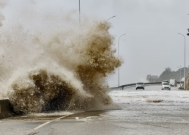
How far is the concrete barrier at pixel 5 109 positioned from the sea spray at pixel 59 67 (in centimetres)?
Answer: 29

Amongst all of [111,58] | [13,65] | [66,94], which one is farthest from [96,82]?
[13,65]

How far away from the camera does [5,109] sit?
1388 cm

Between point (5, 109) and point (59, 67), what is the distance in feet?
12.2

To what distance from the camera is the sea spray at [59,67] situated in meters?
15.1

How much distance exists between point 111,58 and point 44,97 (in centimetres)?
443

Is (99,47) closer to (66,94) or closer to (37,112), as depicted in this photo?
(66,94)

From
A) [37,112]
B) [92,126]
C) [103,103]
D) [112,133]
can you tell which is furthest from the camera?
[103,103]

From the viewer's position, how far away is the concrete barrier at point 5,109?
1345 cm

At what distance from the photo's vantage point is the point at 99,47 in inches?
713

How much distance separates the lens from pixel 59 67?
16.8 meters

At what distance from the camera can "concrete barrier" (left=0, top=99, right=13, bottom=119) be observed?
13.4m

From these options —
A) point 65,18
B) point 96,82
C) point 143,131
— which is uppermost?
point 65,18

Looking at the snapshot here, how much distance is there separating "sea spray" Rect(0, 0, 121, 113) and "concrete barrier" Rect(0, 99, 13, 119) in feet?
0.95

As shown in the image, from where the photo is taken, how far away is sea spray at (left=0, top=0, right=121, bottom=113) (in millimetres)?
15102
